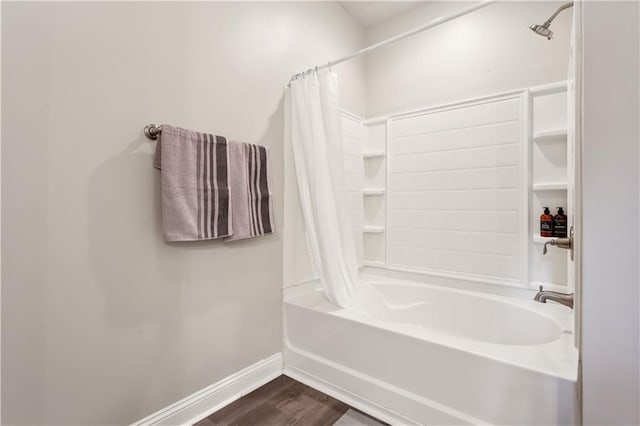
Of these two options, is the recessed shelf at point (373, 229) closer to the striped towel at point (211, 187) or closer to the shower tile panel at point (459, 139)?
the shower tile panel at point (459, 139)

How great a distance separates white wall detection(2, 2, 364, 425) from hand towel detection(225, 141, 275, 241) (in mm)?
131

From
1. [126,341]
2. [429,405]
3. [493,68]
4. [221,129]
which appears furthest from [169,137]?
[493,68]

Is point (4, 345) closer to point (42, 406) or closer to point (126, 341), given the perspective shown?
point (42, 406)

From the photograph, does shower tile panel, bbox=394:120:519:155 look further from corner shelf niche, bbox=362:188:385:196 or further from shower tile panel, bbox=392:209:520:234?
shower tile panel, bbox=392:209:520:234

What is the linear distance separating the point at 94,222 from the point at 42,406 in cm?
69

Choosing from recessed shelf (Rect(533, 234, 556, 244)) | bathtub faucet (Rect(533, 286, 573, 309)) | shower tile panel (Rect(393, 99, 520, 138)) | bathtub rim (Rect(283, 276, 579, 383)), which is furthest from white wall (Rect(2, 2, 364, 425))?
recessed shelf (Rect(533, 234, 556, 244))

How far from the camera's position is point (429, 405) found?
4.65ft

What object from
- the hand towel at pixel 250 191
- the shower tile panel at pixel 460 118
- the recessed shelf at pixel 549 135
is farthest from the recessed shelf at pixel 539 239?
the hand towel at pixel 250 191

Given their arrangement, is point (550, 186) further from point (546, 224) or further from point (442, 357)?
point (442, 357)

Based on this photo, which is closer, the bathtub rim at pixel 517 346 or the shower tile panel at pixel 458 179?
the bathtub rim at pixel 517 346

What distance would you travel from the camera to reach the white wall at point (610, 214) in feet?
2.72

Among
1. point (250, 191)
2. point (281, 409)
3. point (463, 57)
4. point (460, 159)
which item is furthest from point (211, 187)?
point (463, 57)

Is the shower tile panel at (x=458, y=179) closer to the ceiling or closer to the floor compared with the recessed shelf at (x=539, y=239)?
closer to the ceiling

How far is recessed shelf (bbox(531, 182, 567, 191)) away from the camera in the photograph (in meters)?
1.82
